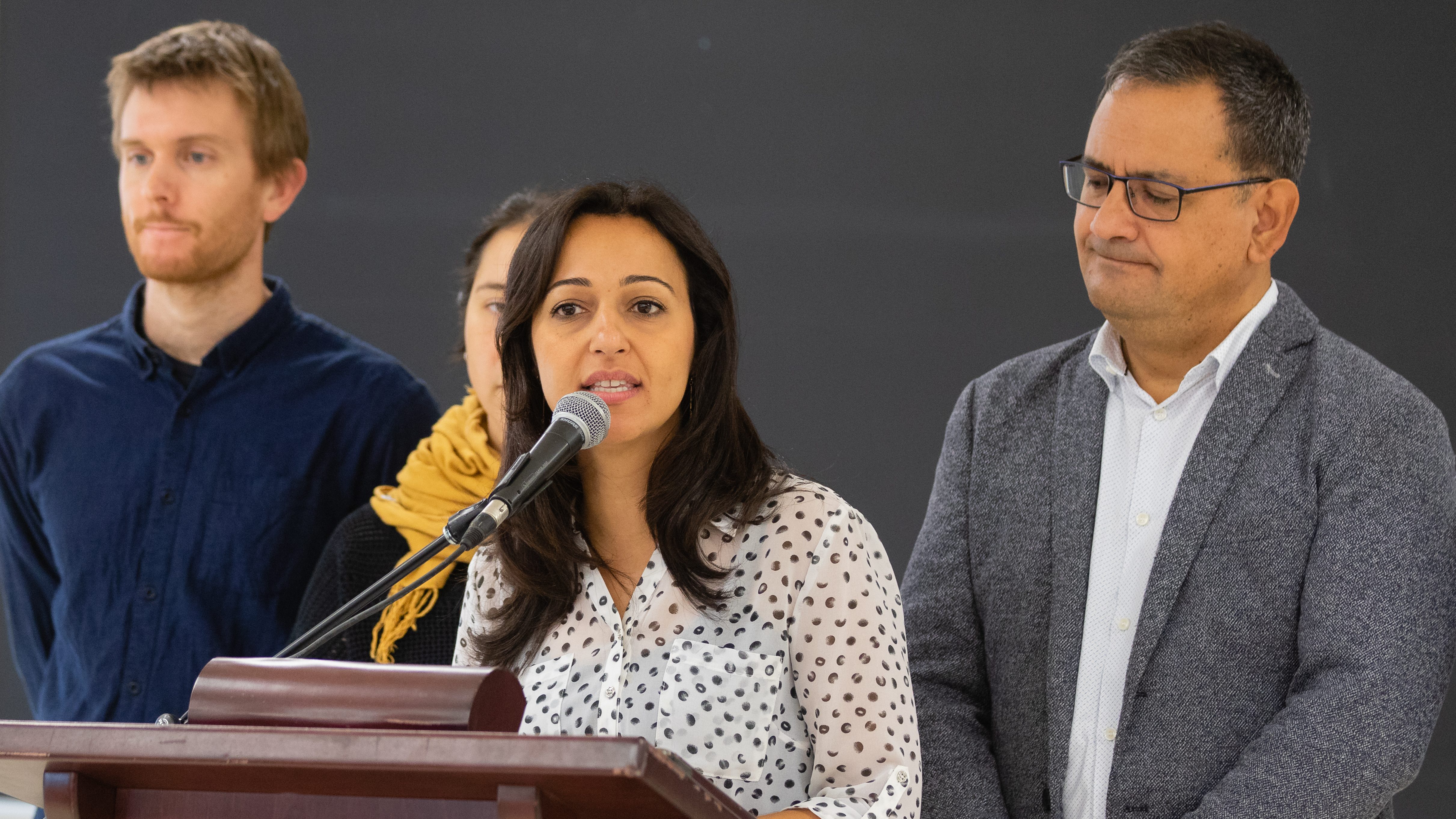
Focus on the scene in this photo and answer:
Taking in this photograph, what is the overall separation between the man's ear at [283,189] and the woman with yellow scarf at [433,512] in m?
0.61

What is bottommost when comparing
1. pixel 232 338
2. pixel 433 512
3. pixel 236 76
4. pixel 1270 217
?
pixel 433 512

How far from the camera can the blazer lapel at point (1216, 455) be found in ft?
6.66

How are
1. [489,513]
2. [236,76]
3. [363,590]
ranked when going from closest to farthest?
[489,513], [363,590], [236,76]

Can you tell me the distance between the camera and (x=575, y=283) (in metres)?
1.85

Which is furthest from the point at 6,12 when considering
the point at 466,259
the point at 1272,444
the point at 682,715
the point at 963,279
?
the point at 1272,444

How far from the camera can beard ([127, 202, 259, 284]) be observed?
2941 mm

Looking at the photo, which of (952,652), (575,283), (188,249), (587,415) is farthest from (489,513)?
(188,249)

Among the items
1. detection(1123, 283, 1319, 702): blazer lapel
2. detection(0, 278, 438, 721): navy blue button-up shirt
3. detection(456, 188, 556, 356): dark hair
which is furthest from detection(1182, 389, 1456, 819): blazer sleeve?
detection(0, 278, 438, 721): navy blue button-up shirt

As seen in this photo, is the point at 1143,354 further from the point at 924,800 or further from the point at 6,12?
the point at 6,12

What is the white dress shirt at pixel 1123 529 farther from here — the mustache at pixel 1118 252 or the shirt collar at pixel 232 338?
the shirt collar at pixel 232 338

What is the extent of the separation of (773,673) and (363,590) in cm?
115

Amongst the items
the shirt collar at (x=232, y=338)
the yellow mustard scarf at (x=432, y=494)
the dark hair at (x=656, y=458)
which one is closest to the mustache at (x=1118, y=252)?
the dark hair at (x=656, y=458)

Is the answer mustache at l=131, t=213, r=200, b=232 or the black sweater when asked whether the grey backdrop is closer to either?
mustache at l=131, t=213, r=200, b=232

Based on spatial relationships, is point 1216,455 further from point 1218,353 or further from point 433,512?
point 433,512
